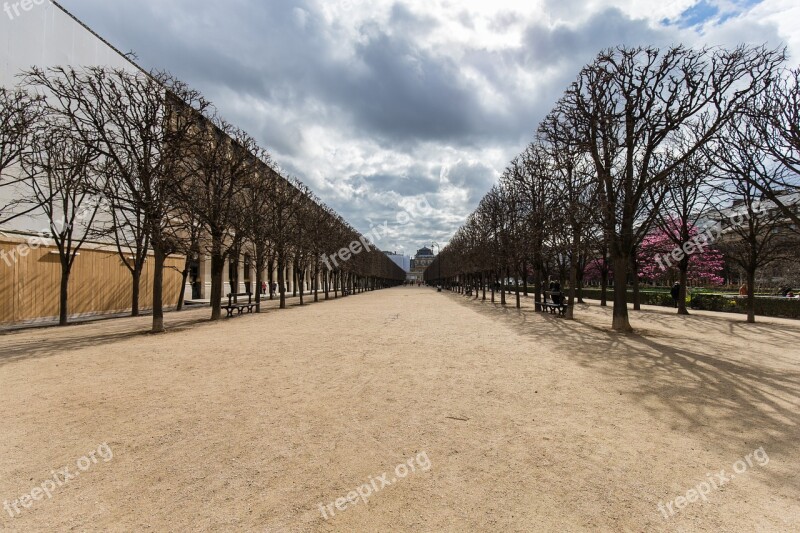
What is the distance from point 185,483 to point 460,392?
427cm

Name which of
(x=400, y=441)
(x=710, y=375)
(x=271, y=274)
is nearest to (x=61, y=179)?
(x=271, y=274)

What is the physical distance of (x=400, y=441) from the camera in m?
4.71

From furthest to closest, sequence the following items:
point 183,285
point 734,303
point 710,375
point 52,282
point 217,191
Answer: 1. point 183,285
2. point 734,303
3. point 52,282
4. point 217,191
5. point 710,375

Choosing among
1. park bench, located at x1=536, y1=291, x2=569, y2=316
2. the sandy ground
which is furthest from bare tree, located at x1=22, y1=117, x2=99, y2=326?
park bench, located at x1=536, y1=291, x2=569, y2=316

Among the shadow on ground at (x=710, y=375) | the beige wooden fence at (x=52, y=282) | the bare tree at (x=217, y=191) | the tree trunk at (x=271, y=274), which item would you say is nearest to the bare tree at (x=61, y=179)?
the beige wooden fence at (x=52, y=282)

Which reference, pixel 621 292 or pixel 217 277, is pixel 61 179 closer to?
pixel 217 277

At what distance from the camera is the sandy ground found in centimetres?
332

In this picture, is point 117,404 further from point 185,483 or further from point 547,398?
point 547,398

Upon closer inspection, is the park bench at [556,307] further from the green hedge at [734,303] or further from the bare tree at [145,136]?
the bare tree at [145,136]

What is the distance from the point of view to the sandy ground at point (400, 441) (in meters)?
3.32

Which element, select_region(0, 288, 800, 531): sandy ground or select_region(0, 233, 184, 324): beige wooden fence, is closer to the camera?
select_region(0, 288, 800, 531): sandy ground

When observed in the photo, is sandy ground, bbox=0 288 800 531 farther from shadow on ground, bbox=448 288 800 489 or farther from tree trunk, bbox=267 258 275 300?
tree trunk, bbox=267 258 275 300

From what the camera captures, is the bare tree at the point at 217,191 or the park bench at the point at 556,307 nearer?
the bare tree at the point at 217,191

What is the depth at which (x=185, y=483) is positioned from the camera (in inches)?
148
